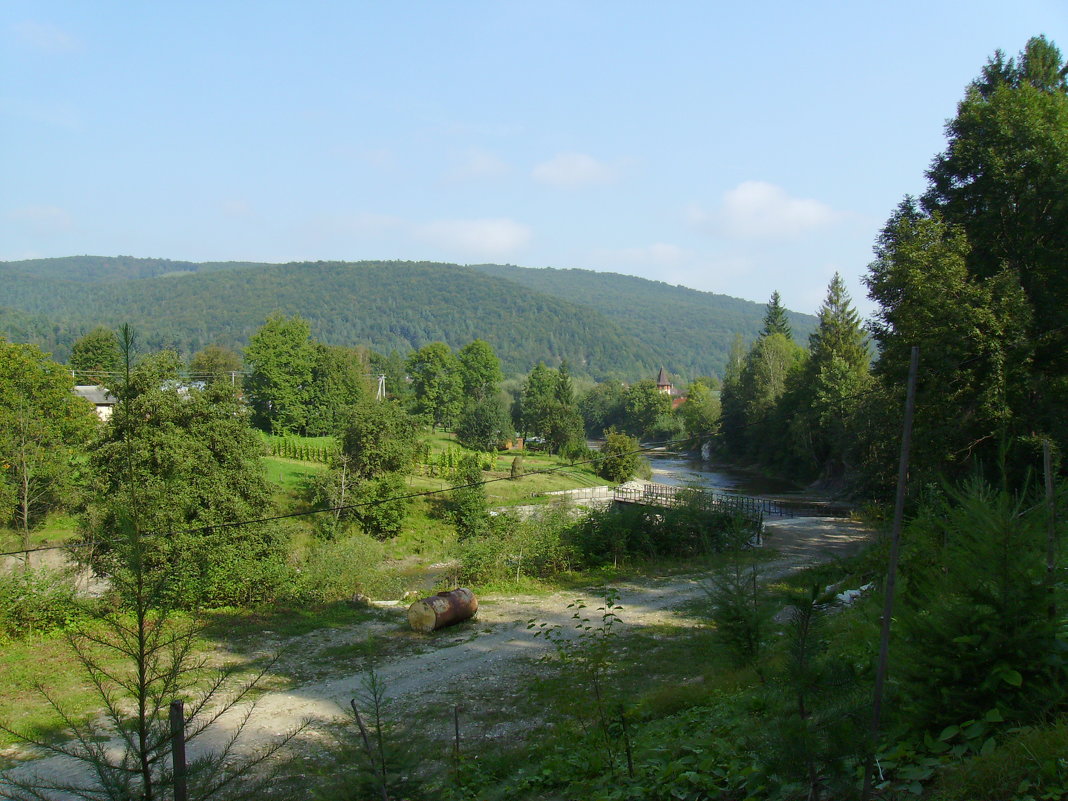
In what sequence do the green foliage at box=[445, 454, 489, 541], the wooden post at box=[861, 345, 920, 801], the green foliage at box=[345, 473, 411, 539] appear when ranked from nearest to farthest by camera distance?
1. the wooden post at box=[861, 345, 920, 801]
2. the green foliage at box=[445, 454, 489, 541]
3. the green foliage at box=[345, 473, 411, 539]

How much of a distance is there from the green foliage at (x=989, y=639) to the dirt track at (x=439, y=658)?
4.78 metres

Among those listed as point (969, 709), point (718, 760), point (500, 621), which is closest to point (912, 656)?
point (969, 709)

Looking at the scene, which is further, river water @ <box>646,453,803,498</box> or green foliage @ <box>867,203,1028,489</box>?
river water @ <box>646,453,803,498</box>

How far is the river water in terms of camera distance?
4856 centimetres

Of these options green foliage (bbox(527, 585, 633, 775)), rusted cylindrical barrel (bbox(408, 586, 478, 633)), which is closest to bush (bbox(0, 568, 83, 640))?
rusted cylindrical barrel (bbox(408, 586, 478, 633))

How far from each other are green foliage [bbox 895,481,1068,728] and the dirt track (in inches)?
188

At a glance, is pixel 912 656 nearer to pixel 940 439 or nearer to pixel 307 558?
pixel 940 439

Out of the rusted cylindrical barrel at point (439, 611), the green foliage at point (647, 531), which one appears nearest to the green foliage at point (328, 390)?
the green foliage at point (647, 531)

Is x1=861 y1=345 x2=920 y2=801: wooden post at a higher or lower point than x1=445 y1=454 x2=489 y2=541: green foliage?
higher

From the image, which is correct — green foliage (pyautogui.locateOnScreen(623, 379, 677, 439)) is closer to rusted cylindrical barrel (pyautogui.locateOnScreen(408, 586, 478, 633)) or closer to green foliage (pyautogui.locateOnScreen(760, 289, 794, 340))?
green foliage (pyautogui.locateOnScreen(760, 289, 794, 340))

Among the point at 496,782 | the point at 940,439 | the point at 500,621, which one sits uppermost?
the point at 940,439

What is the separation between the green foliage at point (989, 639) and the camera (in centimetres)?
414

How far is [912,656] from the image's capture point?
4.52 metres

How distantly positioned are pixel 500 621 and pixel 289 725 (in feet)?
23.9
